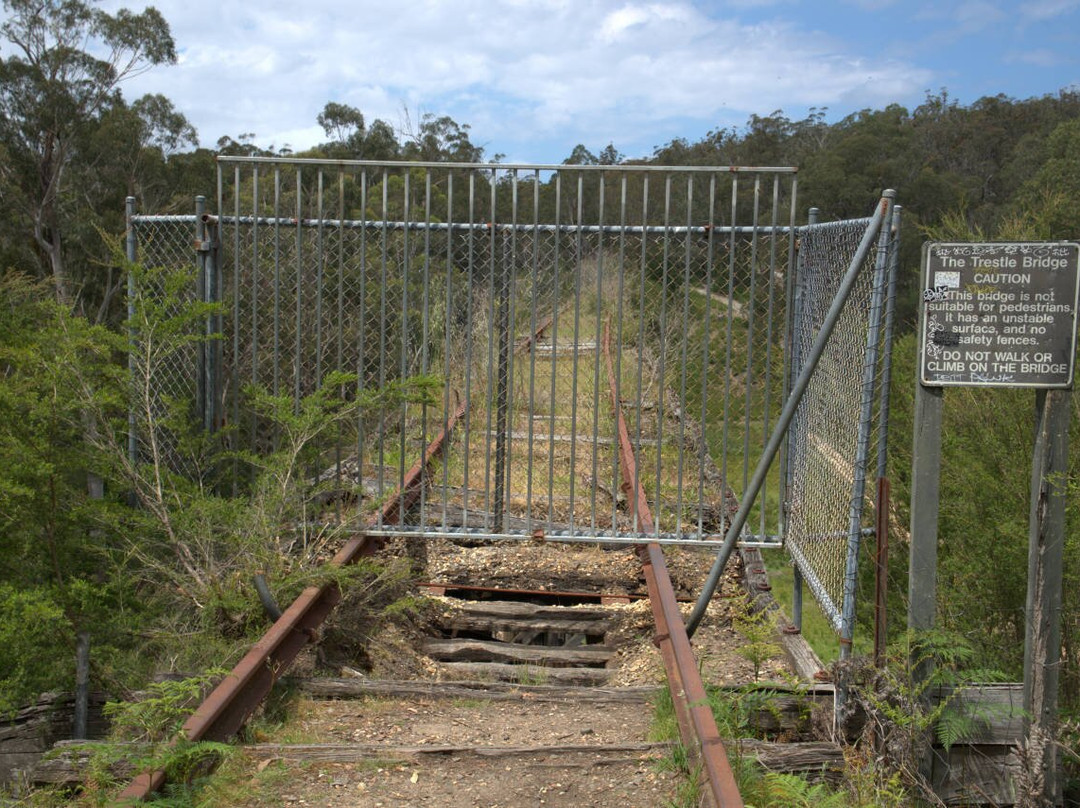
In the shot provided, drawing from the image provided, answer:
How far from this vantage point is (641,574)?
838 centimetres

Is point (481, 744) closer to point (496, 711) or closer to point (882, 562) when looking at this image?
point (496, 711)

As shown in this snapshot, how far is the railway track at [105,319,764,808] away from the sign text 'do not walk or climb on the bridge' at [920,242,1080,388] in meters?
1.89

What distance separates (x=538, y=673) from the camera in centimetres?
662

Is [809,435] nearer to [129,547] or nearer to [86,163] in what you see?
[129,547]

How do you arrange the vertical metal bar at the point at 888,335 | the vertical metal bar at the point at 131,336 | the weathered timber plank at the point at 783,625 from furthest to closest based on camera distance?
the vertical metal bar at the point at 131,336 → the weathered timber plank at the point at 783,625 → the vertical metal bar at the point at 888,335

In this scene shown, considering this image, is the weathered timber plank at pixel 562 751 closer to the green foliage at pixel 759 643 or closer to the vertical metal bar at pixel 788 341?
the green foliage at pixel 759 643

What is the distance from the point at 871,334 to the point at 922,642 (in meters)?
1.49

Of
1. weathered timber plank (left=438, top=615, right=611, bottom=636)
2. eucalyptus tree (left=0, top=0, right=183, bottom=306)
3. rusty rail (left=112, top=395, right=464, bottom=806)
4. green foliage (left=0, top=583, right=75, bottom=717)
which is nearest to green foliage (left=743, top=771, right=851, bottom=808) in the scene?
rusty rail (left=112, top=395, right=464, bottom=806)

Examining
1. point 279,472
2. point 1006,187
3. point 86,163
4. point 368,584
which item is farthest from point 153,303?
point 1006,187

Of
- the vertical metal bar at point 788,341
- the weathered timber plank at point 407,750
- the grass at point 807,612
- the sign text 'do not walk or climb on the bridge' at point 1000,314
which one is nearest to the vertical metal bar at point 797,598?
the vertical metal bar at point 788,341

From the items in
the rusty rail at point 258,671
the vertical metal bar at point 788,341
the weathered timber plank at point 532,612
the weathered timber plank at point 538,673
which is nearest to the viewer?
the rusty rail at point 258,671

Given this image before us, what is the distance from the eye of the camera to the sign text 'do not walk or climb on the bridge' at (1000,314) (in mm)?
5035

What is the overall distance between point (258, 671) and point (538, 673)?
6.29 ft

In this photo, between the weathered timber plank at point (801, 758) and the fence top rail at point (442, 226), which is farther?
the fence top rail at point (442, 226)
